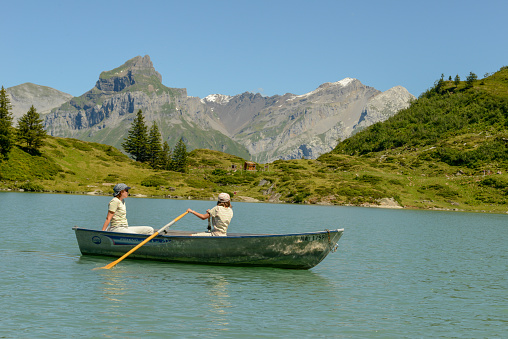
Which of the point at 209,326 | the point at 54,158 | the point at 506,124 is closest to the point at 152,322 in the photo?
the point at 209,326

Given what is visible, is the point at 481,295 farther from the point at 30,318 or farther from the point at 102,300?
the point at 30,318

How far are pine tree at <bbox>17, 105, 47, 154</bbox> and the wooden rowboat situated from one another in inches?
4515

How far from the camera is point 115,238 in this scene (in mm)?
24266

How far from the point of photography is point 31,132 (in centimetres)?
12462

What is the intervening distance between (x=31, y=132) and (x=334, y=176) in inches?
3645

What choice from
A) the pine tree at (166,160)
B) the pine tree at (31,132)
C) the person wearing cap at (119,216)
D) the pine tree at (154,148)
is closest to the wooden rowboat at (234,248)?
the person wearing cap at (119,216)

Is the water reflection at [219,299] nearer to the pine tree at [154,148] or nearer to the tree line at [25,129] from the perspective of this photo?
the tree line at [25,129]

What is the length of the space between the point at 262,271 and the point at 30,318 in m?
12.1

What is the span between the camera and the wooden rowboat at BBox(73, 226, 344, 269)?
2294 centimetres

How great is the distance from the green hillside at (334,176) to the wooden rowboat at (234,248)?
93.7 meters

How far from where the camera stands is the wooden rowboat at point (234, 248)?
22.9 meters

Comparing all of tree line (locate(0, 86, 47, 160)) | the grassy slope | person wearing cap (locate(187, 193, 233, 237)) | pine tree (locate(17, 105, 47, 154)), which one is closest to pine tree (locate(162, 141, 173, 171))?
the grassy slope

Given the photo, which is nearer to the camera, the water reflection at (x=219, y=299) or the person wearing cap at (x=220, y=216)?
the water reflection at (x=219, y=299)

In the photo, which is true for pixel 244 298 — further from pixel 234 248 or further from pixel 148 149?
pixel 148 149
